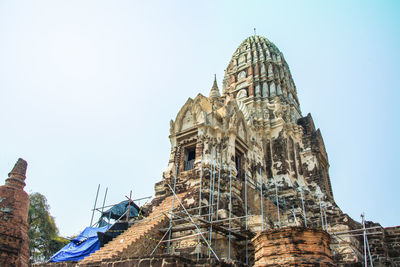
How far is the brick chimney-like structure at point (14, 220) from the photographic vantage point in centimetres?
868

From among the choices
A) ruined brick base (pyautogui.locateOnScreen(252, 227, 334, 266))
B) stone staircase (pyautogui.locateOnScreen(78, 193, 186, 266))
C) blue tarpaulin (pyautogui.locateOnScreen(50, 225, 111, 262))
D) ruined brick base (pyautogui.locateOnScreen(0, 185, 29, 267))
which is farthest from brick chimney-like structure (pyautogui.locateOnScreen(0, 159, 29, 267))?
ruined brick base (pyautogui.locateOnScreen(252, 227, 334, 266))

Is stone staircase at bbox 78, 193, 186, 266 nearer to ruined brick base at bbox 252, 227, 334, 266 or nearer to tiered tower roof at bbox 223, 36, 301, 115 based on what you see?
ruined brick base at bbox 252, 227, 334, 266

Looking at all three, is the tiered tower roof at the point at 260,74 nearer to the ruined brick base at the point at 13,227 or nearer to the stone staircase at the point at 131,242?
the stone staircase at the point at 131,242

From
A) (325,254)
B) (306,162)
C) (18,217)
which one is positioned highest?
(306,162)

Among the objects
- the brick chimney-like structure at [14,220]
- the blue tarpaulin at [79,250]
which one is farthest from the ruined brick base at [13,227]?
the blue tarpaulin at [79,250]

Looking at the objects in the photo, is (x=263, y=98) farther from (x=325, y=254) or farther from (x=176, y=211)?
(x=325, y=254)

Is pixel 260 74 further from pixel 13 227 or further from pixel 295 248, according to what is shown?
pixel 295 248

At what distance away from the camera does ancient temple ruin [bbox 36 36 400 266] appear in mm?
7141

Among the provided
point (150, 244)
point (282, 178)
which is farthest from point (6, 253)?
point (282, 178)

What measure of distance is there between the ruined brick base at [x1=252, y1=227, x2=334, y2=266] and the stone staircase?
454 cm

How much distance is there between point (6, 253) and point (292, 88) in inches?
783

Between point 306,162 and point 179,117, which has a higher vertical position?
point 179,117

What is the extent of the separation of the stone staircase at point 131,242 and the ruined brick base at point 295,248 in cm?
454

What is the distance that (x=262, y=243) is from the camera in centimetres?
583
